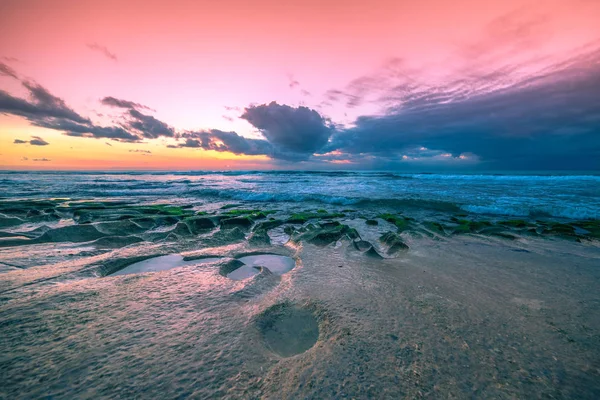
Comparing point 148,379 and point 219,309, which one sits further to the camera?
point 219,309

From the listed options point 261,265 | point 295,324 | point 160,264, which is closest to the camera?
point 295,324

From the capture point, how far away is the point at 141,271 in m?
4.36

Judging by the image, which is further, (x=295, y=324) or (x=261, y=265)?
(x=261, y=265)

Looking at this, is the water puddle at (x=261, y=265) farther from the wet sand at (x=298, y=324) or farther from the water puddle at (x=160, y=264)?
the water puddle at (x=160, y=264)

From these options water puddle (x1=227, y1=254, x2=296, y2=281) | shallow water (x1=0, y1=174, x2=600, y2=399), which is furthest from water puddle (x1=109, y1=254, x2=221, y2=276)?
water puddle (x1=227, y1=254, x2=296, y2=281)

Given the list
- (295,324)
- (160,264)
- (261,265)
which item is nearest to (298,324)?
(295,324)

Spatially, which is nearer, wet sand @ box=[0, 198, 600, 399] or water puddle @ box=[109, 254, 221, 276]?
wet sand @ box=[0, 198, 600, 399]

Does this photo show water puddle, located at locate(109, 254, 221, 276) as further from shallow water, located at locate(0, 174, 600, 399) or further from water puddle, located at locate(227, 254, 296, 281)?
water puddle, located at locate(227, 254, 296, 281)

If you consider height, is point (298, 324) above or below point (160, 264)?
above

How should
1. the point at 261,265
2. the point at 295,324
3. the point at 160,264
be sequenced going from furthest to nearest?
the point at 261,265
the point at 160,264
the point at 295,324

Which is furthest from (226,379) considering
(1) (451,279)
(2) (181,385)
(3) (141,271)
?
(1) (451,279)

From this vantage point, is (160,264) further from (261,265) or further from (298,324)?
(298,324)

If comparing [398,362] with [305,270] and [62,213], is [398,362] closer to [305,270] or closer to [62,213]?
Answer: [305,270]

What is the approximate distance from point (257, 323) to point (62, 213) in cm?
1178
